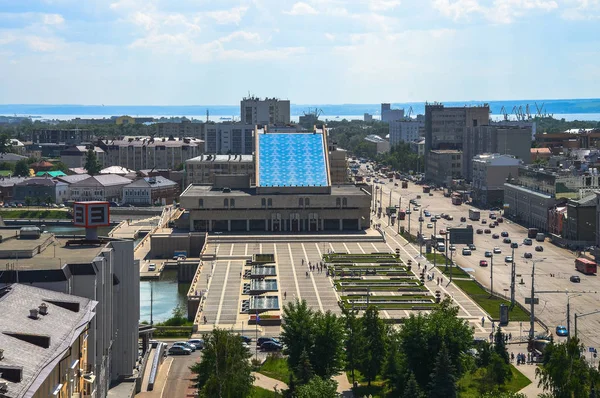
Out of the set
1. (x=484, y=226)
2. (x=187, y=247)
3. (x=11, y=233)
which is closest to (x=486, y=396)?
(x=11, y=233)

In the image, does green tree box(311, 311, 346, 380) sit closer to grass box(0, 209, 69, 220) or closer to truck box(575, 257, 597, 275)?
truck box(575, 257, 597, 275)

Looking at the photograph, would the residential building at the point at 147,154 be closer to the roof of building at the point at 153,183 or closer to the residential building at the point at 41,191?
the roof of building at the point at 153,183

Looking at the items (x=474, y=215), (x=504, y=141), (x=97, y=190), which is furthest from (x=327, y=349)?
(x=504, y=141)

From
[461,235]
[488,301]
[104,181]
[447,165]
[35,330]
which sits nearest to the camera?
[35,330]

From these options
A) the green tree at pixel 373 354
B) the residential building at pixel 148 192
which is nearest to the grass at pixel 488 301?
the green tree at pixel 373 354

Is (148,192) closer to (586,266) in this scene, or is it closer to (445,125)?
(445,125)

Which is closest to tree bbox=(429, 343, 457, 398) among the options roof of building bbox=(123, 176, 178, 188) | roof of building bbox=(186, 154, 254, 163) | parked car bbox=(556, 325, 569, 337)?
parked car bbox=(556, 325, 569, 337)
